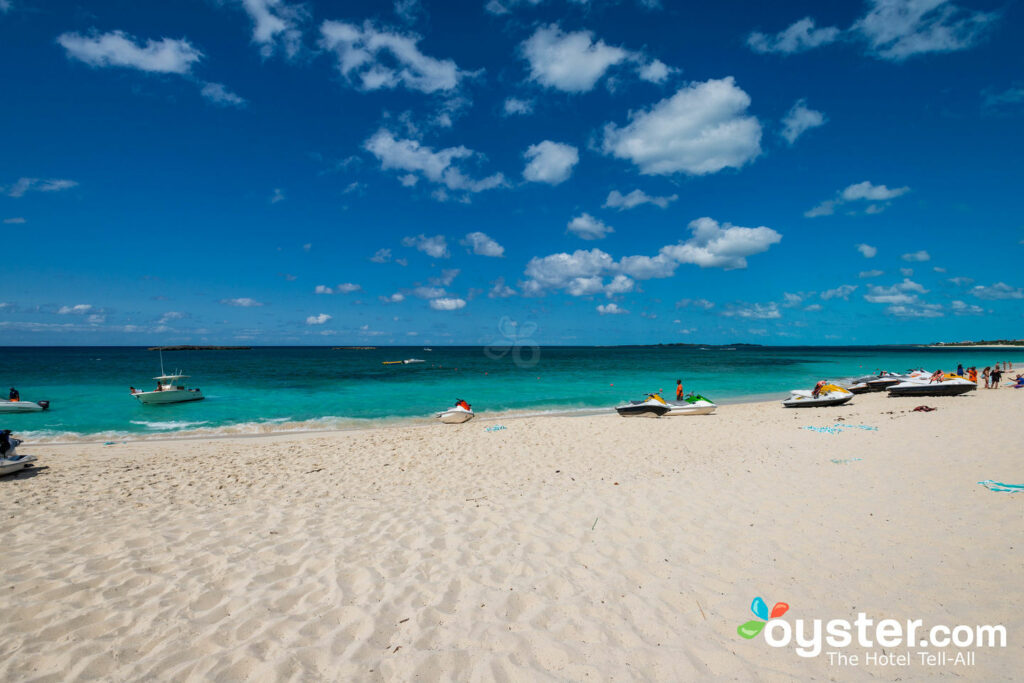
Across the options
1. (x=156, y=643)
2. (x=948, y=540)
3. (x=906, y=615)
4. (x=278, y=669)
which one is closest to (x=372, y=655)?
(x=278, y=669)

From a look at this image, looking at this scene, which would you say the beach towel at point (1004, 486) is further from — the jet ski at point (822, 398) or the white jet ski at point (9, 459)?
the white jet ski at point (9, 459)

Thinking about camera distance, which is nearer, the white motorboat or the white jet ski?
the white jet ski

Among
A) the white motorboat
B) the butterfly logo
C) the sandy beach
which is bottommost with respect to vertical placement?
the white motorboat

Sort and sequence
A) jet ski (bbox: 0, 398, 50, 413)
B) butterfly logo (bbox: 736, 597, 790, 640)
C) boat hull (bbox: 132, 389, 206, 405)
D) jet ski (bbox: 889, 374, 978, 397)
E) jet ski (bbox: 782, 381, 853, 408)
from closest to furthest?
butterfly logo (bbox: 736, 597, 790, 640) → jet ski (bbox: 782, 381, 853, 408) → jet ski (bbox: 889, 374, 978, 397) → jet ski (bbox: 0, 398, 50, 413) → boat hull (bbox: 132, 389, 206, 405)

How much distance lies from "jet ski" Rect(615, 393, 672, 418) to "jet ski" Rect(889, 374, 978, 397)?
12.5 m

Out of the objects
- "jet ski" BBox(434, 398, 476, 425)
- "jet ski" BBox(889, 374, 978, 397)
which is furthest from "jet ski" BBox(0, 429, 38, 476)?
"jet ski" BBox(889, 374, 978, 397)

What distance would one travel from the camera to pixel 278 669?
134 inches

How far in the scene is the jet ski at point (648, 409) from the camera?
17750 millimetres

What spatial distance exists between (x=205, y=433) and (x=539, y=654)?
1937 centimetres

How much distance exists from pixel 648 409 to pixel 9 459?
18523 millimetres

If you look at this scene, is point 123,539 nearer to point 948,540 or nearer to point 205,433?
point 948,540

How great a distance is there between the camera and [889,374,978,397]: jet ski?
19.8 meters

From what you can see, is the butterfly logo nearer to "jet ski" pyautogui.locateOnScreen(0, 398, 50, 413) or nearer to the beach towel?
the beach towel

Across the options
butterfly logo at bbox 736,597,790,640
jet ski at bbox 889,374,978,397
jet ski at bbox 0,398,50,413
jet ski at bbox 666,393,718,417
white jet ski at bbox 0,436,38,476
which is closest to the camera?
butterfly logo at bbox 736,597,790,640
